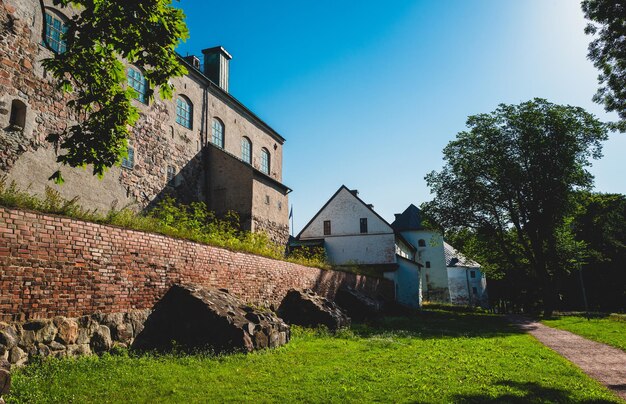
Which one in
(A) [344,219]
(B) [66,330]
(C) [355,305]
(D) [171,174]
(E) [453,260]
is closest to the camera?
(B) [66,330]

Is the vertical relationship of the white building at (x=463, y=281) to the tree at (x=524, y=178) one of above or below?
below

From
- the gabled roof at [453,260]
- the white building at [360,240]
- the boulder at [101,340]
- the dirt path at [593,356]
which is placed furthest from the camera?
the gabled roof at [453,260]

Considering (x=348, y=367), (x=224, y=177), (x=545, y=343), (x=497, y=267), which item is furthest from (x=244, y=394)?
(x=497, y=267)

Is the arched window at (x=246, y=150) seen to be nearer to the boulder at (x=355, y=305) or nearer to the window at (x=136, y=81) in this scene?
the window at (x=136, y=81)

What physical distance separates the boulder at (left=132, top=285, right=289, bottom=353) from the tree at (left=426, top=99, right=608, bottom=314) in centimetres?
2183

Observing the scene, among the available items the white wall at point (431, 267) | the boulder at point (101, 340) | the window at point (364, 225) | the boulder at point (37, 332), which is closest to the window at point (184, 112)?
the boulder at point (101, 340)

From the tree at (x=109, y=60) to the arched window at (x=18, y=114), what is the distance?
655cm

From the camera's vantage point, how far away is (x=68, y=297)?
733 cm

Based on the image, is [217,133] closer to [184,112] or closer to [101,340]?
[184,112]

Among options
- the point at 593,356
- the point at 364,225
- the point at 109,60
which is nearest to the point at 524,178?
the point at 364,225

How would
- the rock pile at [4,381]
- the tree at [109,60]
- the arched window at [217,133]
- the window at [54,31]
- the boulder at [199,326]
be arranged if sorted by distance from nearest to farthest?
the rock pile at [4,381] < the tree at [109,60] < the boulder at [199,326] < the window at [54,31] < the arched window at [217,133]

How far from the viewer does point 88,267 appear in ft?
25.4

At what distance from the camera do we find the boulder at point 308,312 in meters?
13.8

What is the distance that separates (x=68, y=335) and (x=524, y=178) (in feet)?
85.1
